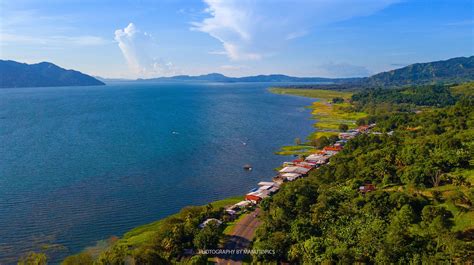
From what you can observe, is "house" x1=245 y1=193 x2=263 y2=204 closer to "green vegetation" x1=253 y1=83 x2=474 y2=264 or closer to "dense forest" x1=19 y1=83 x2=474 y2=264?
"dense forest" x1=19 y1=83 x2=474 y2=264

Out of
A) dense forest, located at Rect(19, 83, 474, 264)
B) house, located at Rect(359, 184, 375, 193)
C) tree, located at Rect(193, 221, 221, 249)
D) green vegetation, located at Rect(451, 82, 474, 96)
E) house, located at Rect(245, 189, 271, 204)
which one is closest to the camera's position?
dense forest, located at Rect(19, 83, 474, 264)

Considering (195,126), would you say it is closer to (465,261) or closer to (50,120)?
(50,120)

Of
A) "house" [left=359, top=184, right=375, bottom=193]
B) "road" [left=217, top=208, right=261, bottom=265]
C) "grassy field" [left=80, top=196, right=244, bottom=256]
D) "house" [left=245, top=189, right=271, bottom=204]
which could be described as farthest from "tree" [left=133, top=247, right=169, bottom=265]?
"house" [left=359, top=184, right=375, bottom=193]

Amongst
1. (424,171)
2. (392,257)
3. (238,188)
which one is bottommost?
(238,188)

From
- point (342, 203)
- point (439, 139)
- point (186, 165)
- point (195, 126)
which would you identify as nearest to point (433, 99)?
point (195, 126)

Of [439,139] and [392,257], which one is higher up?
[439,139]

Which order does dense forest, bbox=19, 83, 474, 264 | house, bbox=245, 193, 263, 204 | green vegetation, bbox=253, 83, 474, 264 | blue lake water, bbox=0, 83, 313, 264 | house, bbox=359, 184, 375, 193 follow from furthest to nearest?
house, bbox=245, 193, 263, 204, blue lake water, bbox=0, 83, 313, 264, house, bbox=359, 184, 375, 193, dense forest, bbox=19, 83, 474, 264, green vegetation, bbox=253, 83, 474, 264
